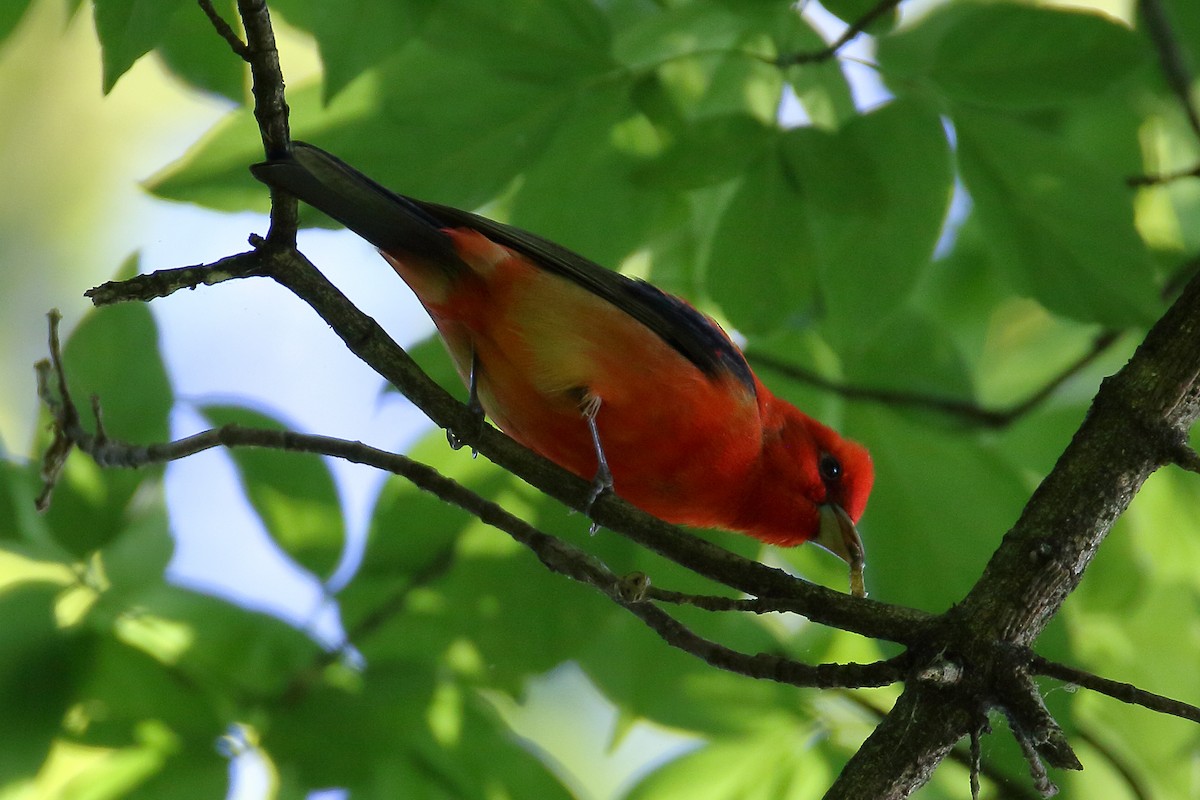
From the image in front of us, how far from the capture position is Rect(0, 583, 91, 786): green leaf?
9.29 ft

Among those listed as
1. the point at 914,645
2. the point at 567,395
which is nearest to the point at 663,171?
the point at 567,395

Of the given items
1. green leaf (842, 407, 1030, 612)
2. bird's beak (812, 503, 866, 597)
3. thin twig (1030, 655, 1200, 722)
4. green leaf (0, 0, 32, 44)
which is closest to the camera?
thin twig (1030, 655, 1200, 722)

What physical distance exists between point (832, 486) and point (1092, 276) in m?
1.12

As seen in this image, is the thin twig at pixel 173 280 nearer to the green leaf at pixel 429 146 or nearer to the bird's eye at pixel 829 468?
the green leaf at pixel 429 146

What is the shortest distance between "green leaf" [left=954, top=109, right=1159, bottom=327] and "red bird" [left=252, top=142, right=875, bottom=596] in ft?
2.79

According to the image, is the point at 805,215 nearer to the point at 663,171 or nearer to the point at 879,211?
the point at 879,211

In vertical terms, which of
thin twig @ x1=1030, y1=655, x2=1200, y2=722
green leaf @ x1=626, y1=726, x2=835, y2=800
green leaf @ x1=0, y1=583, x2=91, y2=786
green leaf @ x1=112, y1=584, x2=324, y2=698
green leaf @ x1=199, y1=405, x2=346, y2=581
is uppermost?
green leaf @ x1=199, y1=405, x2=346, y2=581

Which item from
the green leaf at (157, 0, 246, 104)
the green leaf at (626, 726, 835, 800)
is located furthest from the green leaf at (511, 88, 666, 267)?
the green leaf at (626, 726, 835, 800)

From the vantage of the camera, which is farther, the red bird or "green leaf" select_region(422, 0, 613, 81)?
the red bird

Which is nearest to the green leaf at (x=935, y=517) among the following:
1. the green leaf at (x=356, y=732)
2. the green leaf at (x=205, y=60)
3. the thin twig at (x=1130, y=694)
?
the thin twig at (x=1130, y=694)

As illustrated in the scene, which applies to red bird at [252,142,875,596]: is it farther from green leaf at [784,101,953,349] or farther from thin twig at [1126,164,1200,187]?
thin twig at [1126,164,1200,187]

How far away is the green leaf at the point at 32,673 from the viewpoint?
283 centimetres

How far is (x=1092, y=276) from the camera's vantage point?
2.90 metres

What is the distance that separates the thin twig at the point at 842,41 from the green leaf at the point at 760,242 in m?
0.30
